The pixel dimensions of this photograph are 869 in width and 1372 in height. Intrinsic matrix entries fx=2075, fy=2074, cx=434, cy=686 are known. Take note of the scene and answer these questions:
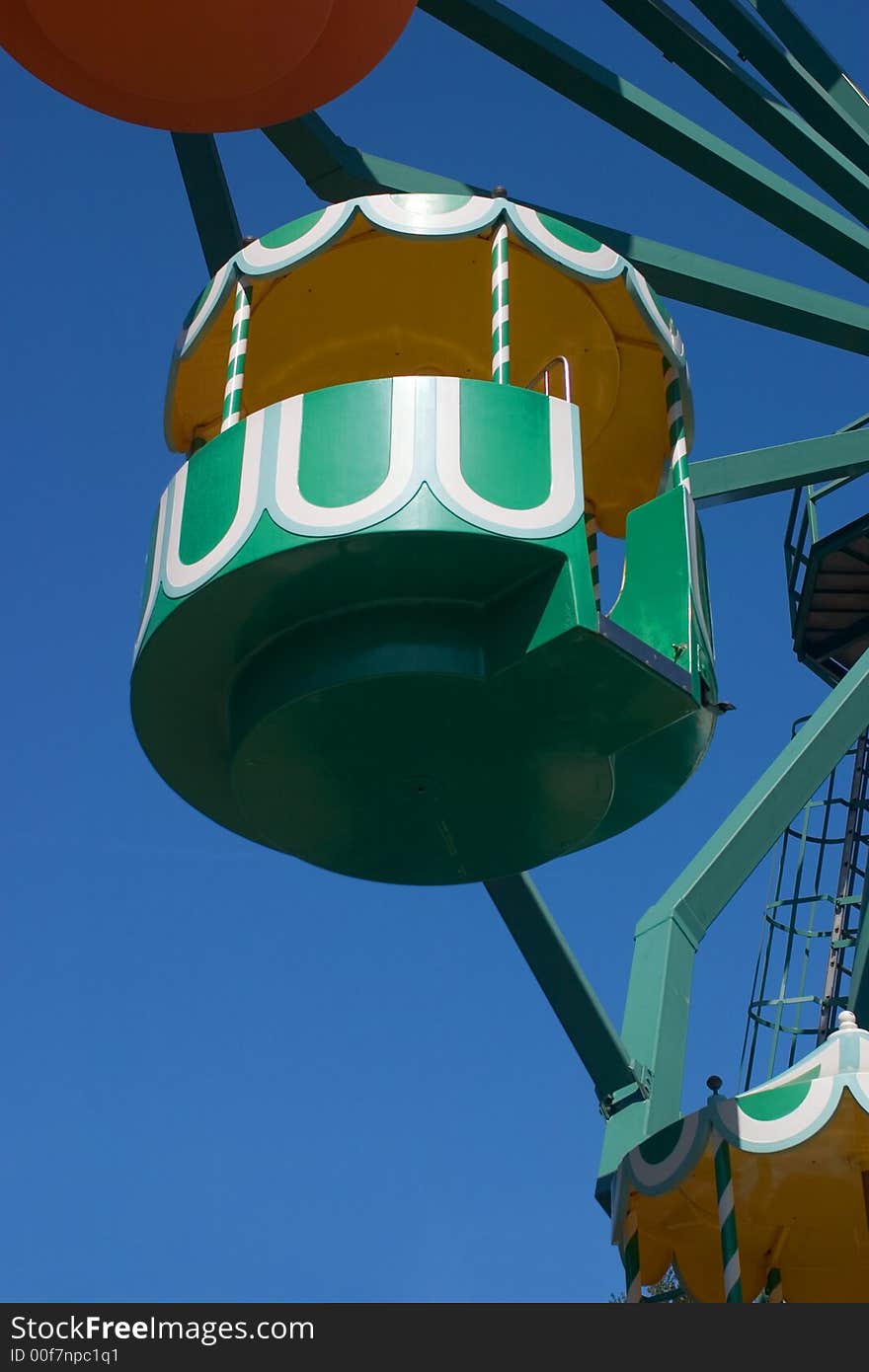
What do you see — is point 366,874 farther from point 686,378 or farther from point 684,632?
point 686,378

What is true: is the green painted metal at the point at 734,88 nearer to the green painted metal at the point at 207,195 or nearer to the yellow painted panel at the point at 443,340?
the green painted metal at the point at 207,195

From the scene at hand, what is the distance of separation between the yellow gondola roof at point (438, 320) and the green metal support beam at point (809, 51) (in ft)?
14.0

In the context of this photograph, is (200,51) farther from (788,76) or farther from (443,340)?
(788,76)

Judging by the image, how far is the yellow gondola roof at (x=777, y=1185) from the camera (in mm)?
8516

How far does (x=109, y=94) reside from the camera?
29.5 ft

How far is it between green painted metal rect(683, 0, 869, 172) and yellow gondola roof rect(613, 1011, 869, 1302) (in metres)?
6.13

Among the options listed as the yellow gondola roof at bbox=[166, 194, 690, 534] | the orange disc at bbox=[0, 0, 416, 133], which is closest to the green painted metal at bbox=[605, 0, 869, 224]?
the yellow gondola roof at bbox=[166, 194, 690, 534]

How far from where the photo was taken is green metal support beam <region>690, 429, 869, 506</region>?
10.4 m

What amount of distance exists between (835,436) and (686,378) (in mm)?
2118

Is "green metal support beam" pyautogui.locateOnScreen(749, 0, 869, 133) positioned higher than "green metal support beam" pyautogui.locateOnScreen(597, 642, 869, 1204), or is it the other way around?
"green metal support beam" pyautogui.locateOnScreen(749, 0, 869, 133)

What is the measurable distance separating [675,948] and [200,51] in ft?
14.7

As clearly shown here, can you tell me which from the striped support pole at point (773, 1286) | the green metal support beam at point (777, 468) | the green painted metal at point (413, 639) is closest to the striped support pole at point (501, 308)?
the green painted metal at point (413, 639)

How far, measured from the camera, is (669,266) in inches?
443

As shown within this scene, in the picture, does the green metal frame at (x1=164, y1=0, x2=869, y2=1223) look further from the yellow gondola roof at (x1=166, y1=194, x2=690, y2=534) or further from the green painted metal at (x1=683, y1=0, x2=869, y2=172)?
the yellow gondola roof at (x1=166, y1=194, x2=690, y2=534)
